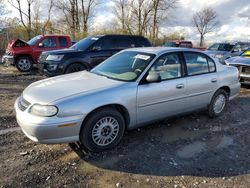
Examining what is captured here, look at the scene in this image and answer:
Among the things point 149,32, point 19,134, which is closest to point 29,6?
point 149,32

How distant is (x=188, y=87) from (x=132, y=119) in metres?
1.33

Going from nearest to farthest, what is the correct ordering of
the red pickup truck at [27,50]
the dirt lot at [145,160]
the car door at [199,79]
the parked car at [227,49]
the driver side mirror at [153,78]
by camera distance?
the dirt lot at [145,160] < the driver side mirror at [153,78] < the car door at [199,79] < the red pickup truck at [27,50] < the parked car at [227,49]

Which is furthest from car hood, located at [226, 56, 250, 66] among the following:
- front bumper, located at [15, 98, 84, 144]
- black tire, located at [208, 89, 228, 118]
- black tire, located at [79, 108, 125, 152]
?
front bumper, located at [15, 98, 84, 144]

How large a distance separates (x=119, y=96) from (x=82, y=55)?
539 centimetres

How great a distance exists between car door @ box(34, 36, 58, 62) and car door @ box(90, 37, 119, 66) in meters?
3.72

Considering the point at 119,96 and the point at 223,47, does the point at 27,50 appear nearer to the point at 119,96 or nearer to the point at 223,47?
the point at 119,96

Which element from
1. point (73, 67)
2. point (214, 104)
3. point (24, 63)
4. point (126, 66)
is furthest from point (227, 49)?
point (126, 66)

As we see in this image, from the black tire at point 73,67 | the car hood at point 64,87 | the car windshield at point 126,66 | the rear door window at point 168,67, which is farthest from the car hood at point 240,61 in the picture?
the car hood at point 64,87

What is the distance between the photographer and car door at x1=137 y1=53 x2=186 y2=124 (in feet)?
13.4

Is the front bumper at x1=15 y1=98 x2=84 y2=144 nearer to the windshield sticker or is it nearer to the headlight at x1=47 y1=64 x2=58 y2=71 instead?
the windshield sticker

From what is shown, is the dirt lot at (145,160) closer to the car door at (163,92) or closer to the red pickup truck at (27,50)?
the car door at (163,92)

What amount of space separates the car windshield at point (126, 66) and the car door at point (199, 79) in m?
0.90

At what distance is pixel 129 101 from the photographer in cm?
390

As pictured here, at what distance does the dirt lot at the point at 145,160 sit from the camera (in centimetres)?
321
